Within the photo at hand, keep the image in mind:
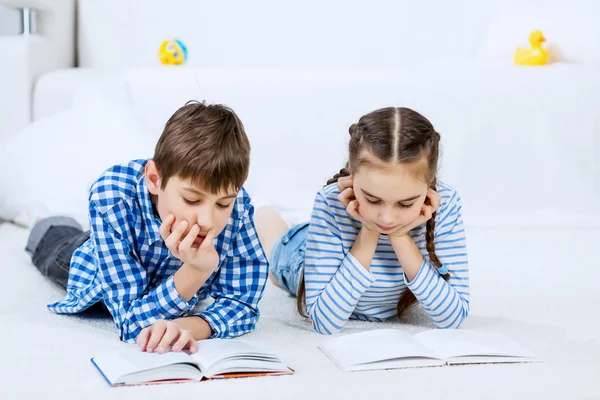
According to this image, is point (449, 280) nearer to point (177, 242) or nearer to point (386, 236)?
point (386, 236)

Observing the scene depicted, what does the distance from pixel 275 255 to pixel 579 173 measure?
1128 millimetres

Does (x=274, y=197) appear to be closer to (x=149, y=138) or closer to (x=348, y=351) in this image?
(x=149, y=138)

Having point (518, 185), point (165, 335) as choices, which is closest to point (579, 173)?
point (518, 185)

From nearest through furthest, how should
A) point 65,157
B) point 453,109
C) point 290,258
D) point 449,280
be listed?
point 449,280
point 290,258
point 65,157
point 453,109

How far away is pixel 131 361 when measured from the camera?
1.23m

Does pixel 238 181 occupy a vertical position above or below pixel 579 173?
above

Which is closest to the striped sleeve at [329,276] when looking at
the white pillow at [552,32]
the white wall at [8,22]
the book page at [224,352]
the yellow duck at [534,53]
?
the book page at [224,352]

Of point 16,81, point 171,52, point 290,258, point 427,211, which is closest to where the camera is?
point 427,211

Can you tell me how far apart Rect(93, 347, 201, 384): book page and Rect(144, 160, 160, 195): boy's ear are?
0.84 feet

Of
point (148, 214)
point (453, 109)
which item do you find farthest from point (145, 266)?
point (453, 109)

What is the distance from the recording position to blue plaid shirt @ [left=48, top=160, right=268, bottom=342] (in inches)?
55.7

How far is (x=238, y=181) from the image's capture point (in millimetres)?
1331

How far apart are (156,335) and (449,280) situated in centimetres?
55

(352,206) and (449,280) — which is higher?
(352,206)
